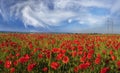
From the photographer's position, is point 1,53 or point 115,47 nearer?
point 1,53

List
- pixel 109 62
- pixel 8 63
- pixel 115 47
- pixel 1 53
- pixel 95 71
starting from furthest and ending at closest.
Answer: pixel 115 47, pixel 1 53, pixel 109 62, pixel 95 71, pixel 8 63

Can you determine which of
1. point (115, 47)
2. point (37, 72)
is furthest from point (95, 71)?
point (115, 47)

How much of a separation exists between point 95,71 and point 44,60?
1458 millimetres

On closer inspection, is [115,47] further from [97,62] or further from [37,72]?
[37,72]

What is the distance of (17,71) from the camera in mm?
5879

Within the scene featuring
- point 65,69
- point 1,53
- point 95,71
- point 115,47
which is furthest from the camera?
point 115,47

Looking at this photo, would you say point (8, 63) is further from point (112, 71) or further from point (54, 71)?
point (112, 71)

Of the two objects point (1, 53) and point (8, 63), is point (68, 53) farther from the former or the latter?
point (8, 63)

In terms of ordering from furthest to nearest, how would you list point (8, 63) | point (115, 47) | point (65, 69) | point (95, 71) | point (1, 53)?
point (115, 47) < point (1, 53) < point (65, 69) < point (95, 71) < point (8, 63)

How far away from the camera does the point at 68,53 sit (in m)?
7.61

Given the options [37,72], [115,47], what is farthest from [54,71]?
[115,47]

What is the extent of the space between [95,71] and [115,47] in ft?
8.83

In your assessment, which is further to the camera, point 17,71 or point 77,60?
point 77,60

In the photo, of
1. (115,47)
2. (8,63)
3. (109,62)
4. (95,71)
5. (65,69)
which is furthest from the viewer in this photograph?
(115,47)
